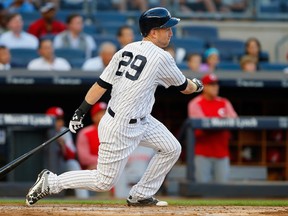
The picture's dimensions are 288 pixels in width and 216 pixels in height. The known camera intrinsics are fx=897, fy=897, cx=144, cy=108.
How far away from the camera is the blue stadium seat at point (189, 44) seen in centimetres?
1289

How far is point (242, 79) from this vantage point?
37.7ft

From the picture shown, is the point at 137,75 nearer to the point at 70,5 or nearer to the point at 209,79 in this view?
the point at 209,79

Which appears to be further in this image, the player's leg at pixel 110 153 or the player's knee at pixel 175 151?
the player's knee at pixel 175 151

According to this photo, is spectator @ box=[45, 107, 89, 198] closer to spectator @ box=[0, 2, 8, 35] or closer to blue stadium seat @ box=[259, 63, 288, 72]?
spectator @ box=[0, 2, 8, 35]

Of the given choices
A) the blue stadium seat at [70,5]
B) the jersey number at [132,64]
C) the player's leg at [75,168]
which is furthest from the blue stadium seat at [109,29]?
the jersey number at [132,64]

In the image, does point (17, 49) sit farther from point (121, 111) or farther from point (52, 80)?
point (121, 111)

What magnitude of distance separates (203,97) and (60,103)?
2211 mm

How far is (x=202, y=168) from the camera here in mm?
11078

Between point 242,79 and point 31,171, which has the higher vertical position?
point 242,79

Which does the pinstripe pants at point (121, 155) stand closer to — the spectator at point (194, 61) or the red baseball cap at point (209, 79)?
the red baseball cap at point (209, 79)

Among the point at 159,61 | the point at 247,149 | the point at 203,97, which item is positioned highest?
the point at 159,61

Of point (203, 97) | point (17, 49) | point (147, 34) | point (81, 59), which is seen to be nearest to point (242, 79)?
point (203, 97)

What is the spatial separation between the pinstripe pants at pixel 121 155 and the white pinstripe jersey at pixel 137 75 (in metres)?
0.12

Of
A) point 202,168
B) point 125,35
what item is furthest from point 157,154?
point 125,35
